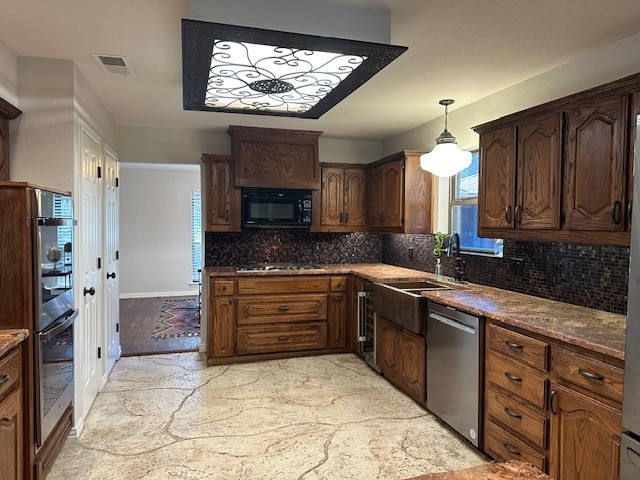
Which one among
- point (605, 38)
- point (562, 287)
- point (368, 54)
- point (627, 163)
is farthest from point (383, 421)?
point (605, 38)

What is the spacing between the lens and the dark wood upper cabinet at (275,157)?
4.67 m

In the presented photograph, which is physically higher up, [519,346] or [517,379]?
[519,346]

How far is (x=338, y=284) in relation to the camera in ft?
15.4

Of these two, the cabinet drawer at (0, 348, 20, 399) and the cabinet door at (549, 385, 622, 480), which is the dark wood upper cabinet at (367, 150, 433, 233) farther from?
the cabinet drawer at (0, 348, 20, 399)

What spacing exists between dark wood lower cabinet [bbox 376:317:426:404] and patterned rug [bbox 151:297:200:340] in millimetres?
2703

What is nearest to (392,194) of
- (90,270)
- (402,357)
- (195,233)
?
(402,357)

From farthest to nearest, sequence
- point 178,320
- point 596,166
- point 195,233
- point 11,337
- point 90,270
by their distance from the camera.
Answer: point 195,233 < point 178,320 < point 90,270 < point 596,166 < point 11,337

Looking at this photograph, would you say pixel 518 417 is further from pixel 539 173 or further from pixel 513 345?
pixel 539 173

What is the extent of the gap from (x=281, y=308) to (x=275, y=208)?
3.71 ft

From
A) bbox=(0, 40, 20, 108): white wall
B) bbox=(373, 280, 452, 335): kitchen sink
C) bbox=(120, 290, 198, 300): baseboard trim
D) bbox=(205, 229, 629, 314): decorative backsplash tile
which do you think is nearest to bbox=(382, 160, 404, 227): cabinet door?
bbox=(205, 229, 629, 314): decorative backsplash tile

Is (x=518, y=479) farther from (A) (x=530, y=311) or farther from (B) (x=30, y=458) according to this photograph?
(B) (x=30, y=458)

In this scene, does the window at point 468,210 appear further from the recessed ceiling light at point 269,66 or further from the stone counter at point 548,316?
the recessed ceiling light at point 269,66

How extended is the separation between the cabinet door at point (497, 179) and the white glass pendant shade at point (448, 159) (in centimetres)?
30

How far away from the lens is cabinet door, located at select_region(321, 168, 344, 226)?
516 centimetres
